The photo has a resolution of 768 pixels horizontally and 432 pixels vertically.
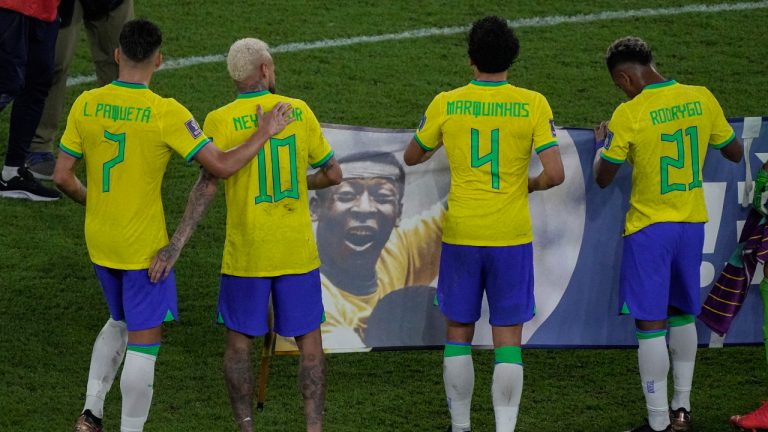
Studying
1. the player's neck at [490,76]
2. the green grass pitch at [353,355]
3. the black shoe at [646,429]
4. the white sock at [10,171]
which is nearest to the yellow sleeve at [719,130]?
the player's neck at [490,76]

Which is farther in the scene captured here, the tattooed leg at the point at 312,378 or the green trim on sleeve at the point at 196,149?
the tattooed leg at the point at 312,378

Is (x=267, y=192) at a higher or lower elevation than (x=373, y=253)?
higher

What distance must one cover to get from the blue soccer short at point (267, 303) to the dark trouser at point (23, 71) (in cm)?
302

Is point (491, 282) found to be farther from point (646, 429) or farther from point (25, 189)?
point (25, 189)

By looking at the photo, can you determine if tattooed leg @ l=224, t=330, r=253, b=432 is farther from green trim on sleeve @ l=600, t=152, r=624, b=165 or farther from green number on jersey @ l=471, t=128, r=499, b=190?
green trim on sleeve @ l=600, t=152, r=624, b=165

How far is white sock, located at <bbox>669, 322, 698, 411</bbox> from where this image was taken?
575 cm

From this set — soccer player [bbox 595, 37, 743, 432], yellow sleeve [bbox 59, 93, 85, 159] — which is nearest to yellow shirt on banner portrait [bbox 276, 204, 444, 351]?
soccer player [bbox 595, 37, 743, 432]

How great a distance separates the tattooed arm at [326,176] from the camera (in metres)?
5.40

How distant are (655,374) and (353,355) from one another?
1.71 metres

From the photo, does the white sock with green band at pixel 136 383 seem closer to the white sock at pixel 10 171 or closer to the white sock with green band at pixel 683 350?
the white sock with green band at pixel 683 350

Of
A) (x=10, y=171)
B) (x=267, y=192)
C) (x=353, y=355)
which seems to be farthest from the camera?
(x=10, y=171)

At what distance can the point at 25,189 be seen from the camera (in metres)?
8.38

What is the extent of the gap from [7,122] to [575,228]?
4.79 m

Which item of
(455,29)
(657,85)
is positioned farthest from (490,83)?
(455,29)
